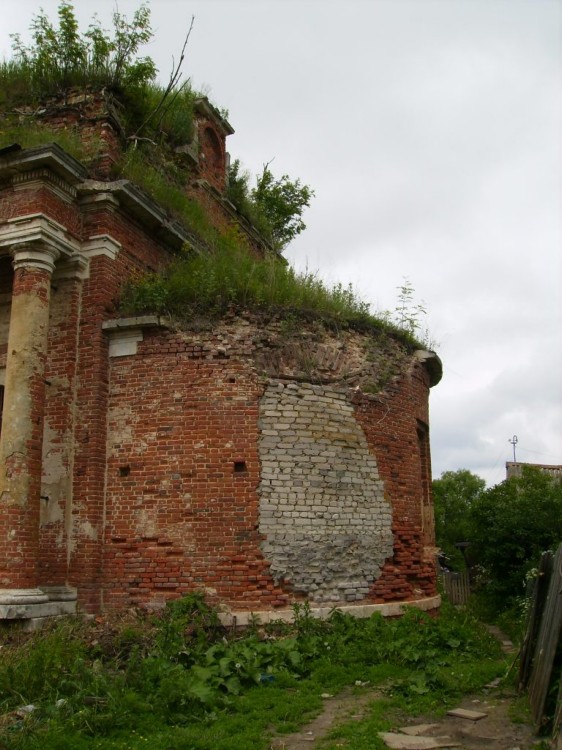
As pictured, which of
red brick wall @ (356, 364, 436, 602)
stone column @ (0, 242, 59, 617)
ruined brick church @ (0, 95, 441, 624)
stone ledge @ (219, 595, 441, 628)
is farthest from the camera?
red brick wall @ (356, 364, 436, 602)

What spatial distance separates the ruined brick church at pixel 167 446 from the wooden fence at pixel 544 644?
2.67 meters

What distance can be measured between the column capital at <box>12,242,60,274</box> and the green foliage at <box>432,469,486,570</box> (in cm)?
2789

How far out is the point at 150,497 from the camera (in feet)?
31.6

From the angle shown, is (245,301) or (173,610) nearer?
(173,610)

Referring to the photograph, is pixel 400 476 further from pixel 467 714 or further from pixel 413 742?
pixel 413 742

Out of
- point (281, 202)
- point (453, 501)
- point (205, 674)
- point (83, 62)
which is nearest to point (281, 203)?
point (281, 202)

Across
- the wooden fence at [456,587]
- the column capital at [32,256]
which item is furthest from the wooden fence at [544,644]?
the wooden fence at [456,587]

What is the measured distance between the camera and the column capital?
31.8 feet

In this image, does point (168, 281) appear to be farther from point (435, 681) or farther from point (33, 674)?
point (435, 681)

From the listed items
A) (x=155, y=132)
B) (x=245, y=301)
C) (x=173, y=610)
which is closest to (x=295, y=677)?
(x=173, y=610)

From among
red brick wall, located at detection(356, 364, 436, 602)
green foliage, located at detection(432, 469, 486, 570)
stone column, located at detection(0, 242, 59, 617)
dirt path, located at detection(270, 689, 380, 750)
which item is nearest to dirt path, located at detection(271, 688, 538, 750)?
dirt path, located at detection(270, 689, 380, 750)

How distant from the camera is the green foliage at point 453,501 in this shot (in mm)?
38438

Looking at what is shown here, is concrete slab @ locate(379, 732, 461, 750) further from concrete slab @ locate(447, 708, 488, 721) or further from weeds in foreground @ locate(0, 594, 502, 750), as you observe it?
weeds in foreground @ locate(0, 594, 502, 750)

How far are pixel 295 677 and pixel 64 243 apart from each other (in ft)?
21.2
